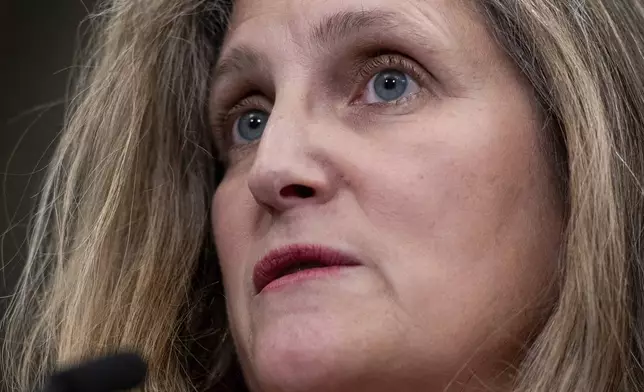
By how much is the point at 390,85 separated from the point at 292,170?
14 cm

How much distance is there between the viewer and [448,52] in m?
0.80

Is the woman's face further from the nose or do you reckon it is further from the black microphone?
the black microphone

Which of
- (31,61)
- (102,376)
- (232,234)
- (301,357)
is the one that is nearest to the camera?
(102,376)

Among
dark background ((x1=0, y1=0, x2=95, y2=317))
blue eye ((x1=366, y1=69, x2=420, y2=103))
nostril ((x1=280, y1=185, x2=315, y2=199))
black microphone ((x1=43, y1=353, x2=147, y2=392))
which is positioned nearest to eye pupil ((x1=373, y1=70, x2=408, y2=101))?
blue eye ((x1=366, y1=69, x2=420, y2=103))

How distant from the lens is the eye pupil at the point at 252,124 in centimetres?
97

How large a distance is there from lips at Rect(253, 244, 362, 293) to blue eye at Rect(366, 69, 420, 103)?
16cm

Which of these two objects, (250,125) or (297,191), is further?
(250,125)

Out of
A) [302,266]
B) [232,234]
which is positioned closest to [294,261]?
[302,266]

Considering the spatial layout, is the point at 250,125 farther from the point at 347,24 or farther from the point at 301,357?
the point at 301,357

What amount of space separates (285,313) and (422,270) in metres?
0.13

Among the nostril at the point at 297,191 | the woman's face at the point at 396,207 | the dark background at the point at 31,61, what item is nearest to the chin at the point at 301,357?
the woman's face at the point at 396,207

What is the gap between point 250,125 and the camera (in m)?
0.98

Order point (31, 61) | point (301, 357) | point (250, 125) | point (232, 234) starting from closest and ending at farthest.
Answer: point (301, 357) < point (232, 234) < point (250, 125) < point (31, 61)

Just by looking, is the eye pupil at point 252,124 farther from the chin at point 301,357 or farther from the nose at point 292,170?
the chin at point 301,357
